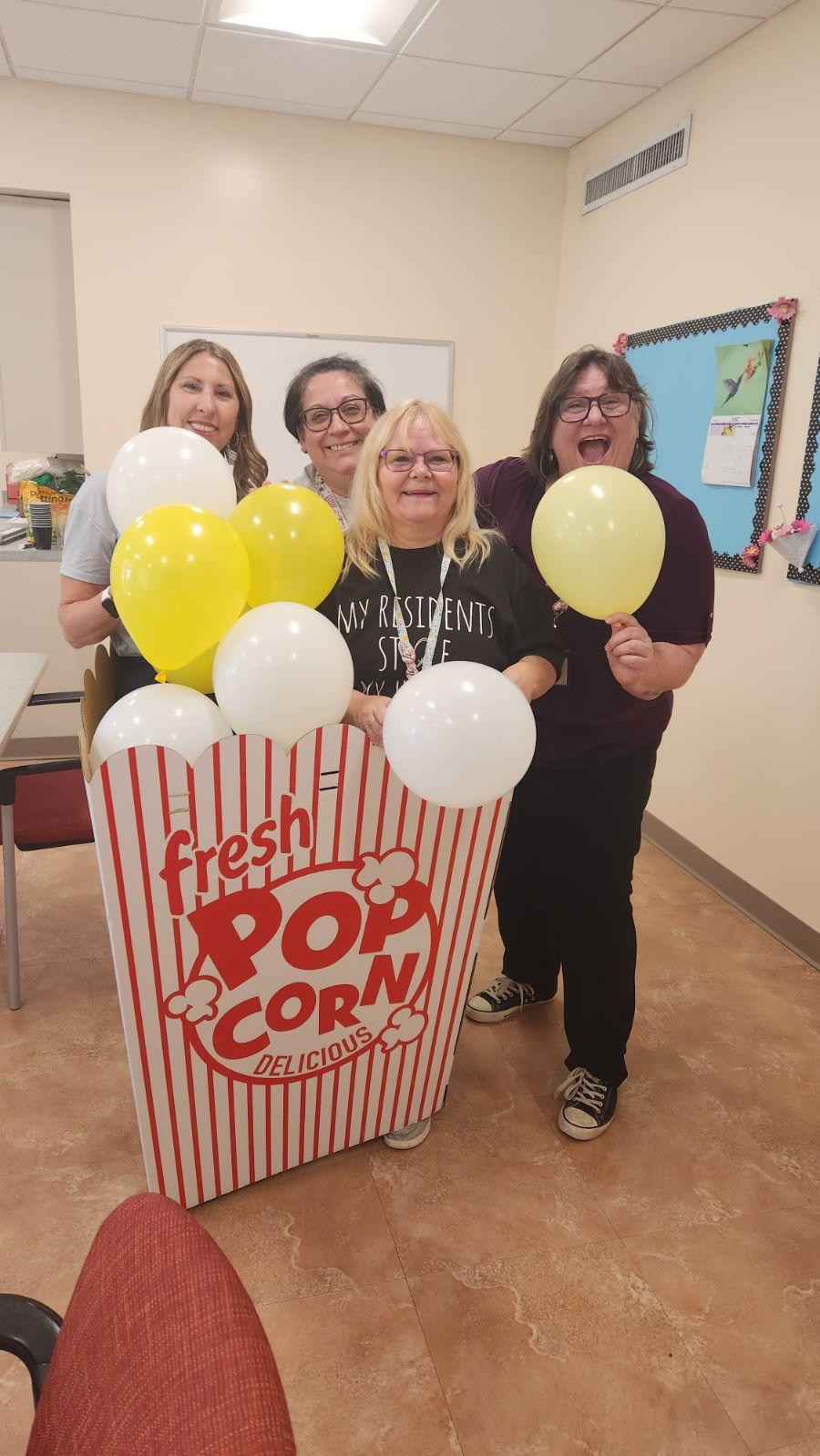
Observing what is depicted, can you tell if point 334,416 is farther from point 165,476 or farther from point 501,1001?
point 501,1001

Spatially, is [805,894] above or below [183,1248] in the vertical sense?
below

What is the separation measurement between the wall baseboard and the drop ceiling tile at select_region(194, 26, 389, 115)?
3016 mm

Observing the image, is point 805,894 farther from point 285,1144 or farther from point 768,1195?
point 285,1144

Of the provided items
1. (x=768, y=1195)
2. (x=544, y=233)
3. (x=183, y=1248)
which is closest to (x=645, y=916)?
(x=768, y=1195)

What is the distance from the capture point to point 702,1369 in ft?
4.63

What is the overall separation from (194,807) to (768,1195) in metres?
1.43

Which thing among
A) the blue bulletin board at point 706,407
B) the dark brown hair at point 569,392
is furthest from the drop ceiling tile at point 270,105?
the dark brown hair at point 569,392

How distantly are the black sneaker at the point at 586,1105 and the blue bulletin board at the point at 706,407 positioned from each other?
1.74m

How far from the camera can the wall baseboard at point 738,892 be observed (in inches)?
106

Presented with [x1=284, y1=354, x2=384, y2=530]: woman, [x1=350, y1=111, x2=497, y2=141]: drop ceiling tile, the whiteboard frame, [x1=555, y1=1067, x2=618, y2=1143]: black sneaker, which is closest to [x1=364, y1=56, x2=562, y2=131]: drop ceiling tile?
[x1=350, y1=111, x2=497, y2=141]: drop ceiling tile

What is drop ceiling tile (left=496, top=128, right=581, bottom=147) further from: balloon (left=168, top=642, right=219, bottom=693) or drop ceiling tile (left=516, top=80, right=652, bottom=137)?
balloon (left=168, top=642, right=219, bottom=693)

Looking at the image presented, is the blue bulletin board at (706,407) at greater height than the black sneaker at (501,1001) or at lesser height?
greater

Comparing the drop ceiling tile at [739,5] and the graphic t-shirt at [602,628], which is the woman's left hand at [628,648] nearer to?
the graphic t-shirt at [602,628]

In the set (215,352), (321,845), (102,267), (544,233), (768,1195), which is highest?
(544,233)
